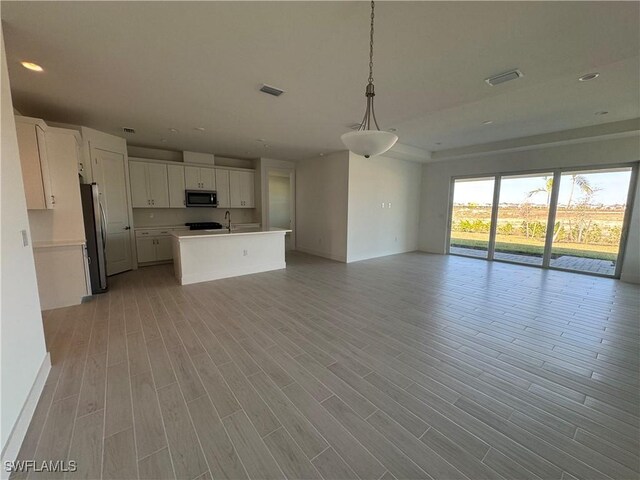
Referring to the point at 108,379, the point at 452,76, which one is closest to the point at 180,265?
the point at 108,379

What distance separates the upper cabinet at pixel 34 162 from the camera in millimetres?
3021

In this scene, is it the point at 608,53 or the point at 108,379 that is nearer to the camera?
the point at 108,379

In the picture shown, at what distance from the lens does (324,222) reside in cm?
686

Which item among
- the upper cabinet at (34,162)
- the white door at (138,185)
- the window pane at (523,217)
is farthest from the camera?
the window pane at (523,217)

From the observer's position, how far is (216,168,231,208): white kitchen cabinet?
6639 millimetres

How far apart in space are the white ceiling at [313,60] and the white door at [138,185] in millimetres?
1514

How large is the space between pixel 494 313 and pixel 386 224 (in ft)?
13.4

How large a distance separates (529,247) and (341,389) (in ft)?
21.0

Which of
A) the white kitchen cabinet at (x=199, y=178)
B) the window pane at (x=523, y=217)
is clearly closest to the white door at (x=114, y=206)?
the white kitchen cabinet at (x=199, y=178)

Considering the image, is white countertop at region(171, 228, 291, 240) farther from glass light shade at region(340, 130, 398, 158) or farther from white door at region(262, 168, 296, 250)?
glass light shade at region(340, 130, 398, 158)

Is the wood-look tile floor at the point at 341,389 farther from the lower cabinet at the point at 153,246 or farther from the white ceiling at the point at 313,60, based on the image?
the white ceiling at the point at 313,60

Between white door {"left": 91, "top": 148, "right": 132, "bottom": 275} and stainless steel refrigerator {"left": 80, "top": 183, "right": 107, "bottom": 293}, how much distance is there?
871mm

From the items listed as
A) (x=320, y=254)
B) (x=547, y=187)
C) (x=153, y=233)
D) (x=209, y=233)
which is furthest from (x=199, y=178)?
(x=547, y=187)

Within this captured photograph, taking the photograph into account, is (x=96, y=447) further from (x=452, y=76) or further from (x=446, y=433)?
(x=452, y=76)
